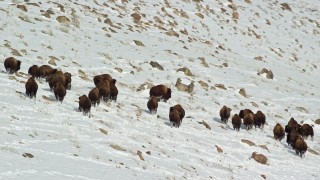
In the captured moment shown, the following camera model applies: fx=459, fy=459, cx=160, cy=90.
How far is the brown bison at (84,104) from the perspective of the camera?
16.0 m

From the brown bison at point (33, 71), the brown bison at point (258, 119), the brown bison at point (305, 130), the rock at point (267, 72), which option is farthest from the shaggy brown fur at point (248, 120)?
the rock at point (267, 72)

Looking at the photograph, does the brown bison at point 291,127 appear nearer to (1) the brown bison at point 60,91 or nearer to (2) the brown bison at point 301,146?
(2) the brown bison at point 301,146

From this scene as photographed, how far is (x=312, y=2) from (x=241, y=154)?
57312 millimetres

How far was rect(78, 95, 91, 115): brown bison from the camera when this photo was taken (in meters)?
16.0

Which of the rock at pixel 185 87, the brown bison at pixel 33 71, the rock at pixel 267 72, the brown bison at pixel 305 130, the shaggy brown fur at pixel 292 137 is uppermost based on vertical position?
the brown bison at pixel 33 71

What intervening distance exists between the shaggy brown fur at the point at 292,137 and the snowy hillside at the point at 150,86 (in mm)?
Answer: 431

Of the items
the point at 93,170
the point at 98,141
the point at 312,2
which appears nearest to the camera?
the point at 93,170

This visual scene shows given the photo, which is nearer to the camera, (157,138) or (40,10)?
(157,138)

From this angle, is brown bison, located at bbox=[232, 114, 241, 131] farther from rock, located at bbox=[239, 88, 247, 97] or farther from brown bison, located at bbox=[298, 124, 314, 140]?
rock, located at bbox=[239, 88, 247, 97]

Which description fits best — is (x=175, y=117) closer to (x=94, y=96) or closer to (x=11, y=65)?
(x=94, y=96)

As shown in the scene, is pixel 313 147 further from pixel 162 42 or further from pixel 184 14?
pixel 184 14

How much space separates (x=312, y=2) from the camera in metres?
68.8

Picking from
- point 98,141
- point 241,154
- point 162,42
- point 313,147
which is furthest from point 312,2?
point 98,141

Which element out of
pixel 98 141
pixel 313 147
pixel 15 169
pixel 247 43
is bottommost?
pixel 247 43
